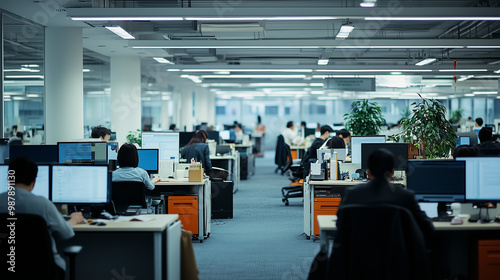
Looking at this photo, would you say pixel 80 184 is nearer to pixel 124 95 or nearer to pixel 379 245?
pixel 379 245

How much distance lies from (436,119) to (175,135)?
11.7 ft

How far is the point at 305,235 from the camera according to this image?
7.07 metres

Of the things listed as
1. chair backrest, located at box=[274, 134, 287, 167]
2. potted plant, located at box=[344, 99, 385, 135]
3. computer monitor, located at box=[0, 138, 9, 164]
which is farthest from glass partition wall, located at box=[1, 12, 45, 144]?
potted plant, located at box=[344, 99, 385, 135]

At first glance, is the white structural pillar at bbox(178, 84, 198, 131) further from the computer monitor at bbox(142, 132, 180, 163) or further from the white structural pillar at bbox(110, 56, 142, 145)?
the computer monitor at bbox(142, 132, 180, 163)

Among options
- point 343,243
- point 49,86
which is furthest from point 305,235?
point 49,86

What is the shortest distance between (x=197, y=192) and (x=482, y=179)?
369cm

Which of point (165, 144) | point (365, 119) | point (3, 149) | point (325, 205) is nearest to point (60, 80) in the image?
point (165, 144)

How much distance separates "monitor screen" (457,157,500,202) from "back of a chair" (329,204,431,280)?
122cm

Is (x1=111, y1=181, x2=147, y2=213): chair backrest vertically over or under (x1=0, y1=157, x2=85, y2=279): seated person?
under

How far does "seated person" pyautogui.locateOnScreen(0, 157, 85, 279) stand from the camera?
11.2ft

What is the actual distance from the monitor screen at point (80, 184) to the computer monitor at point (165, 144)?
3431 mm

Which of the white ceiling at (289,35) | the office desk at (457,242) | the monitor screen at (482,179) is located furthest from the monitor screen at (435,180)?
the white ceiling at (289,35)

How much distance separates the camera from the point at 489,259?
13.0 feet

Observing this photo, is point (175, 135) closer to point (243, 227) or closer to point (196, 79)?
point (243, 227)
